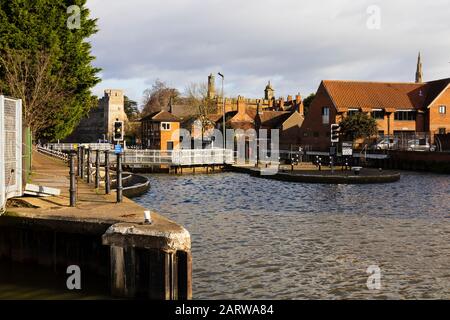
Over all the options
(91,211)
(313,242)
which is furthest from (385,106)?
(91,211)

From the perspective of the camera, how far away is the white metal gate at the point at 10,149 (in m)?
11.8

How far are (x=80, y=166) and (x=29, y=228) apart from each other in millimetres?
11234

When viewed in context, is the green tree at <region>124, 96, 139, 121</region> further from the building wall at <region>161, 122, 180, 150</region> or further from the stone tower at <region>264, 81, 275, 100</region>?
the building wall at <region>161, 122, 180, 150</region>

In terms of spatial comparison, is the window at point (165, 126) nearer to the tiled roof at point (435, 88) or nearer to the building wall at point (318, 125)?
the building wall at point (318, 125)

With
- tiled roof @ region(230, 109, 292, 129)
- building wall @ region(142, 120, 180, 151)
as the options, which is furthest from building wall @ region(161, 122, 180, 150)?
tiled roof @ region(230, 109, 292, 129)

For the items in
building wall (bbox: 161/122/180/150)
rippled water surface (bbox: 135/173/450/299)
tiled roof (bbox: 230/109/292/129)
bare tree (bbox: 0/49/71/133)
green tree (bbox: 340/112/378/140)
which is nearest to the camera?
rippled water surface (bbox: 135/173/450/299)

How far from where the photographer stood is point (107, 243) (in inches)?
390

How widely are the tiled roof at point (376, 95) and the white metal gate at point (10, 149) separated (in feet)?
203

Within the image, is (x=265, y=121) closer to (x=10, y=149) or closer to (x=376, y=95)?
(x=376, y=95)

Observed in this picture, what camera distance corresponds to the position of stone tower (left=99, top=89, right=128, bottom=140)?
5256 inches

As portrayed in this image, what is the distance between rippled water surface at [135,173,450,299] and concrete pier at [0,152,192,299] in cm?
164

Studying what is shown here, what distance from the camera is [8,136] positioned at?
40.9ft
